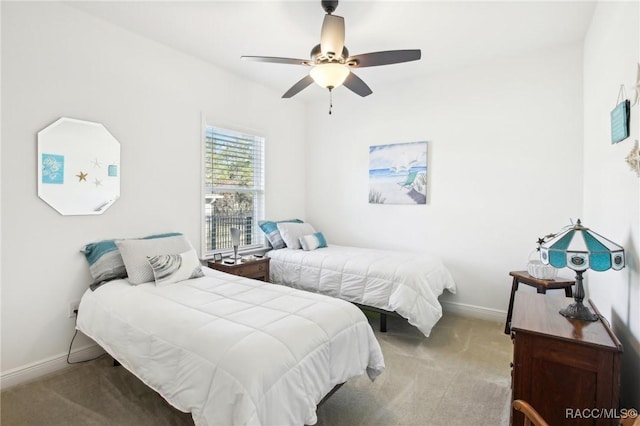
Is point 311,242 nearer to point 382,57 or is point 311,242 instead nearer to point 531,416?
point 382,57

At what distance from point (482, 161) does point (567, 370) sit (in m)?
2.64

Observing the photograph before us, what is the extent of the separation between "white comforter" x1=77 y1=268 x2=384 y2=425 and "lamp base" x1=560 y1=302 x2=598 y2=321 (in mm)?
1116

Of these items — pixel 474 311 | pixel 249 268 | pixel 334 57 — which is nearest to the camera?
pixel 334 57

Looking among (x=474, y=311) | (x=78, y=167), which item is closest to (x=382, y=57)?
(x=78, y=167)

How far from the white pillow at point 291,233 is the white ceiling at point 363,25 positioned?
2078mm

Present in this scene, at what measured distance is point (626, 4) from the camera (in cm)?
177

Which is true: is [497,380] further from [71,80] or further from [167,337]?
[71,80]

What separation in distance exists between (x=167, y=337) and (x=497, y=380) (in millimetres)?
2340

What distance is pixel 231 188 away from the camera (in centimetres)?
400

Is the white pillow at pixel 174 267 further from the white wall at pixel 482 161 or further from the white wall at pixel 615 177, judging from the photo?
the white wall at pixel 615 177

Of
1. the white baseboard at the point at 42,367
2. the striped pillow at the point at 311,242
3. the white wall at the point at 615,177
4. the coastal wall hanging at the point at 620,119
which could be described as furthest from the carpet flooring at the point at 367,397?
the coastal wall hanging at the point at 620,119

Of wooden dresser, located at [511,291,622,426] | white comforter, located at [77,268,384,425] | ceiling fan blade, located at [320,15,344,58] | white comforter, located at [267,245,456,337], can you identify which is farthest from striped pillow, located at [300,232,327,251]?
wooden dresser, located at [511,291,622,426]

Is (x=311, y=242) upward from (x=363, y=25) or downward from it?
downward

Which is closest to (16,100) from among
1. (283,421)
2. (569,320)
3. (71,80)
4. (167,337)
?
(71,80)
